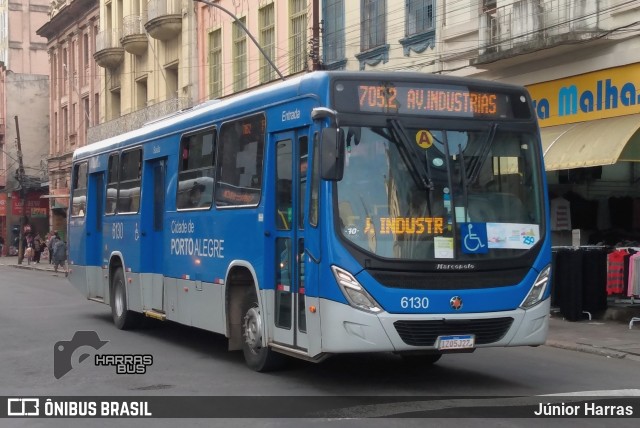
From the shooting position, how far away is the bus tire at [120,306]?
16.1 metres

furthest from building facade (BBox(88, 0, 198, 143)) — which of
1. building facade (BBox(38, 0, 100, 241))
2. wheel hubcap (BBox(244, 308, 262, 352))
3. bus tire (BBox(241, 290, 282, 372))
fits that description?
wheel hubcap (BBox(244, 308, 262, 352))

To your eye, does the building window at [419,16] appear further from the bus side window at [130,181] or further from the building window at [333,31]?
the bus side window at [130,181]

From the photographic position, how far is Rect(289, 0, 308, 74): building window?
28891 mm

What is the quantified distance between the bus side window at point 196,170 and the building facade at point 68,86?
3647 centimetres

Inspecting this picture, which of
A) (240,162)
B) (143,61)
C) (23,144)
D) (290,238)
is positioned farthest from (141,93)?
(290,238)

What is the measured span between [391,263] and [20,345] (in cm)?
738

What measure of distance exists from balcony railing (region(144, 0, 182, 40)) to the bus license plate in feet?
98.3

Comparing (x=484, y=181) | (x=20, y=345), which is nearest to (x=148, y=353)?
(x=20, y=345)

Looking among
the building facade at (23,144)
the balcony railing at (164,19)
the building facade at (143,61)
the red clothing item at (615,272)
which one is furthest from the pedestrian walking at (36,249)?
the red clothing item at (615,272)

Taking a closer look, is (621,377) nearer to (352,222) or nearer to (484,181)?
(484,181)

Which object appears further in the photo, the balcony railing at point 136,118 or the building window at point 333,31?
the balcony railing at point 136,118

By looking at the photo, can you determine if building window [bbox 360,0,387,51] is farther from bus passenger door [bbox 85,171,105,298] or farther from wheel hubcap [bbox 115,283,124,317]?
wheel hubcap [bbox 115,283,124,317]

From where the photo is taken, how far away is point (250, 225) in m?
11.1

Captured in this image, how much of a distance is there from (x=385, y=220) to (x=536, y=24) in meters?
11.0
